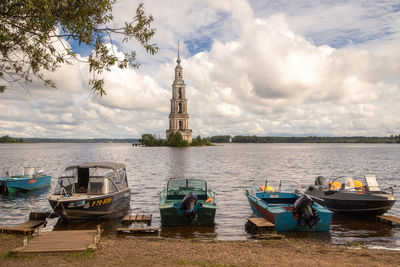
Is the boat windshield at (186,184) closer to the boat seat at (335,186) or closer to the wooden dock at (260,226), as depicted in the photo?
the wooden dock at (260,226)

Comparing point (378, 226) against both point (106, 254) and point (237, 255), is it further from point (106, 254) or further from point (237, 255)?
point (106, 254)

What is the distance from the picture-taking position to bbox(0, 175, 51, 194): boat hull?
27984 mm

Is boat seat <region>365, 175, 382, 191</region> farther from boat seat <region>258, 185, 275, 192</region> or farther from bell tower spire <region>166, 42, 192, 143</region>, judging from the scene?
bell tower spire <region>166, 42, 192, 143</region>

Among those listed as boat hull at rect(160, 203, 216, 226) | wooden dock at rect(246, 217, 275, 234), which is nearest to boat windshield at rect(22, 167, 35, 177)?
boat hull at rect(160, 203, 216, 226)

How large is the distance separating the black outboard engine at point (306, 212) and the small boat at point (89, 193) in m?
10.1

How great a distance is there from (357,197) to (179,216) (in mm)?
10157

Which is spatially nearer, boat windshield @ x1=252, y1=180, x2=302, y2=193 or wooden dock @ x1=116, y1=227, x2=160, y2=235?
wooden dock @ x1=116, y1=227, x2=160, y2=235

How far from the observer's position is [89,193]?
729 inches

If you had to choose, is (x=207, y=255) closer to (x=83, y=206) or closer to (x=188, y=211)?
(x=188, y=211)

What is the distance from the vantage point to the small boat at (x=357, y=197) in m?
18.5

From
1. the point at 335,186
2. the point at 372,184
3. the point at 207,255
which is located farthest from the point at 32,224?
the point at 372,184

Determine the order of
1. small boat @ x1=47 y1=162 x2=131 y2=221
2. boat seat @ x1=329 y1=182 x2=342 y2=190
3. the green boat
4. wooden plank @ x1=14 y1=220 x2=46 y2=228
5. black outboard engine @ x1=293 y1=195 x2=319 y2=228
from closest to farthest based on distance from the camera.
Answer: black outboard engine @ x1=293 y1=195 x2=319 y2=228
wooden plank @ x1=14 y1=220 x2=46 y2=228
the green boat
small boat @ x1=47 y1=162 x2=131 y2=221
boat seat @ x1=329 y1=182 x2=342 y2=190

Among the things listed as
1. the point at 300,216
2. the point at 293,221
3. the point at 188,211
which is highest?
the point at 188,211

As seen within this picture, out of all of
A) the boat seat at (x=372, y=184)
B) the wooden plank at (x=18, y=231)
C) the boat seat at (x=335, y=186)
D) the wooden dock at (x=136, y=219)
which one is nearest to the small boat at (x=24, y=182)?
the wooden plank at (x=18, y=231)
